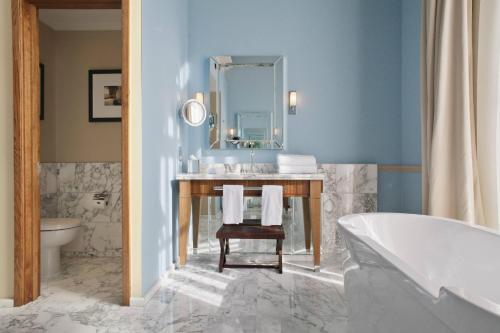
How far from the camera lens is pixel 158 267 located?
8.59 feet

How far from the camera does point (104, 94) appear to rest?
3621 millimetres

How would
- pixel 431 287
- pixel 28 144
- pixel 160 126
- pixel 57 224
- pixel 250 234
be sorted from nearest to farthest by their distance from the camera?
pixel 431 287
pixel 28 144
pixel 160 126
pixel 250 234
pixel 57 224

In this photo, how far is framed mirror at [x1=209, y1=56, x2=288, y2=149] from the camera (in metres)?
3.53

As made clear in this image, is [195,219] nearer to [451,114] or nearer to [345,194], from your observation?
[345,194]

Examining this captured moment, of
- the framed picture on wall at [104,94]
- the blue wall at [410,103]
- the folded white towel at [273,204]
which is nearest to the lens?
the folded white towel at [273,204]

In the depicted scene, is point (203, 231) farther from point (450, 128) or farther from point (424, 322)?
point (424, 322)

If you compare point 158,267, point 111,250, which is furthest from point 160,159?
point 111,250

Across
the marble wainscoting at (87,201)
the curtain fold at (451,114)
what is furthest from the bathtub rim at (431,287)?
the marble wainscoting at (87,201)

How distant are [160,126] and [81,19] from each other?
175 centimetres

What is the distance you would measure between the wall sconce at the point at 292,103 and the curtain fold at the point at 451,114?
1.27 meters

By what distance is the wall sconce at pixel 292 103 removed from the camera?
356cm

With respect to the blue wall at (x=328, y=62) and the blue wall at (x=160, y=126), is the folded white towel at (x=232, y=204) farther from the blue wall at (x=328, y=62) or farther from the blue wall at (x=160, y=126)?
the blue wall at (x=328, y=62)

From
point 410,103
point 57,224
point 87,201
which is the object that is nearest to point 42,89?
point 87,201

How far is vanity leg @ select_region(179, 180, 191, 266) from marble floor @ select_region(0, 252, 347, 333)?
0.17m
